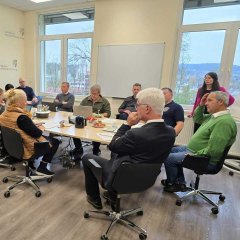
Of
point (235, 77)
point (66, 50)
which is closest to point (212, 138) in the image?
point (235, 77)

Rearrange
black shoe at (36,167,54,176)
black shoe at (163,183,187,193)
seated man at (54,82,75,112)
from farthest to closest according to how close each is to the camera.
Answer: seated man at (54,82,75,112), black shoe at (36,167,54,176), black shoe at (163,183,187,193)

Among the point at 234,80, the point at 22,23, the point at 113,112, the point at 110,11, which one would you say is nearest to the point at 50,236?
the point at 113,112

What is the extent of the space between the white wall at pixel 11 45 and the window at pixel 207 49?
14.1 ft

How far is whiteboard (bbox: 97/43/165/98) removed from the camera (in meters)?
4.31

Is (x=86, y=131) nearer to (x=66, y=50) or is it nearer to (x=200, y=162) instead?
(x=200, y=162)

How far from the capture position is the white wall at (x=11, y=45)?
5.30 metres

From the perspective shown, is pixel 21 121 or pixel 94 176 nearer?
pixel 94 176

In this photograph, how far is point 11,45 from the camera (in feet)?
18.1

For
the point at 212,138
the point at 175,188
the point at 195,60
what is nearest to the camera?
the point at 212,138

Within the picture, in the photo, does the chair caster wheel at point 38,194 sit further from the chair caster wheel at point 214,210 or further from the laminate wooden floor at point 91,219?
the chair caster wheel at point 214,210

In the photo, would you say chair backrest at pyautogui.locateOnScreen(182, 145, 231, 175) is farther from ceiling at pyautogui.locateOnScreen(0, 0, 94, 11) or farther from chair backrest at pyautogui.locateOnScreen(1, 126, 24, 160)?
ceiling at pyautogui.locateOnScreen(0, 0, 94, 11)

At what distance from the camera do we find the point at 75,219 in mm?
1944

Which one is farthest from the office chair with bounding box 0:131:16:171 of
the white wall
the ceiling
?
the ceiling

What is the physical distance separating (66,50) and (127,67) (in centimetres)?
193
